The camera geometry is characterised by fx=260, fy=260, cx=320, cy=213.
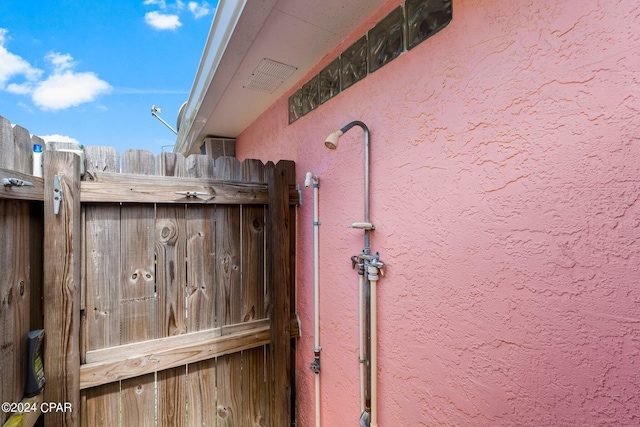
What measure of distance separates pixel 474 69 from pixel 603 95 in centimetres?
39

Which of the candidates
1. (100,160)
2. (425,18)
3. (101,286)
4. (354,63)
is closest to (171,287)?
(101,286)

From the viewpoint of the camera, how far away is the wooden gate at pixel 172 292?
139 cm

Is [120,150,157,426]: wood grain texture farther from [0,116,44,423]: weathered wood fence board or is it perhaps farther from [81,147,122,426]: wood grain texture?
[0,116,44,423]: weathered wood fence board

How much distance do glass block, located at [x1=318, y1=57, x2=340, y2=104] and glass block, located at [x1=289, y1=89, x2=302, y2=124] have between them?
29 cm

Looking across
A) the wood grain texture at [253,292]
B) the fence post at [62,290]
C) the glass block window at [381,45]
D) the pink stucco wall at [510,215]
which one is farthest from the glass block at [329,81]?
the fence post at [62,290]

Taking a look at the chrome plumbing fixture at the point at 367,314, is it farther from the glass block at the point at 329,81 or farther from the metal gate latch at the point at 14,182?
the metal gate latch at the point at 14,182

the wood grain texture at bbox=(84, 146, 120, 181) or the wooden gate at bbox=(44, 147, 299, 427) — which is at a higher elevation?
the wood grain texture at bbox=(84, 146, 120, 181)

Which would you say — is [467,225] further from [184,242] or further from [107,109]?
[107,109]

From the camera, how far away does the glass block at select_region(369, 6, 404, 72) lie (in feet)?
3.99

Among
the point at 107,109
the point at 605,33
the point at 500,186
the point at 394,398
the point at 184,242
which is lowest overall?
the point at 394,398

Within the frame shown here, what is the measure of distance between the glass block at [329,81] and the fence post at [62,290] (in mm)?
1457

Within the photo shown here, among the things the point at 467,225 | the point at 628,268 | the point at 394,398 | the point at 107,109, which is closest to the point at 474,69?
the point at 467,225

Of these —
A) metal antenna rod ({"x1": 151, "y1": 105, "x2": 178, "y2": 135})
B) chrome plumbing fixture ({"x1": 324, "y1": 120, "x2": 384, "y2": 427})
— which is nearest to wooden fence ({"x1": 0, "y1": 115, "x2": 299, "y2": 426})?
chrome plumbing fixture ({"x1": 324, "y1": 120, "x2": 384, "y2": 427})

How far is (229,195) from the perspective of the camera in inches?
72.1
